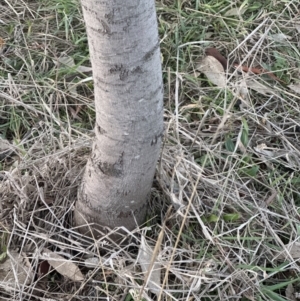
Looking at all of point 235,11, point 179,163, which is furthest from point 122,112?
point 235,11

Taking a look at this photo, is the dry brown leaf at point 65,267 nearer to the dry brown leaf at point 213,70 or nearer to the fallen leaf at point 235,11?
the dry brown leaf at point 213,70

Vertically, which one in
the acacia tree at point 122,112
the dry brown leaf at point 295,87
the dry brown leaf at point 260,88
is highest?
the acacia tree at point 122,112

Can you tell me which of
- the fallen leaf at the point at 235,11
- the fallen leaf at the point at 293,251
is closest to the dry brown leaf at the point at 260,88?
the fallen leaf at the point at 235,11

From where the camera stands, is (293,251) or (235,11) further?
(235,11)

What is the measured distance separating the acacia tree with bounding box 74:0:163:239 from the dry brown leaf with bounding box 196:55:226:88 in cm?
65

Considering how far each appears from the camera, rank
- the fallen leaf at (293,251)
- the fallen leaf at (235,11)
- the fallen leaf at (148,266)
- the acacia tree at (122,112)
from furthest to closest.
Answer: the fallen leaf at (235,11), the fallen leaf at (293,251), the fallen leaf at (148,266), the acacia tree at (122,112)

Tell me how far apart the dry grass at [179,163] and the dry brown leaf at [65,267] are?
2cm

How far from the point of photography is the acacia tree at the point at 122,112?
96cm

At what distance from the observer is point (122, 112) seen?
1083mm

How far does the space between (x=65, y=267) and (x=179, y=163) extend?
1.29ft

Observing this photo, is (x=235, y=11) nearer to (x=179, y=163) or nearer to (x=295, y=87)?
(x=295, y=87)

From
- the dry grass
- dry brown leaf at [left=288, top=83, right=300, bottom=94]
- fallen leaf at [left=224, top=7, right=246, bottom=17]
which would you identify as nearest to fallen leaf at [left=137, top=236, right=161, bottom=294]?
the dry grass

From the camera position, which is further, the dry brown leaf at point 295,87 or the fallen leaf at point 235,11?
the fallen leaf at point 235,11

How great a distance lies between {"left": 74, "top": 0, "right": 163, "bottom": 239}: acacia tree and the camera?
0.96 metres
